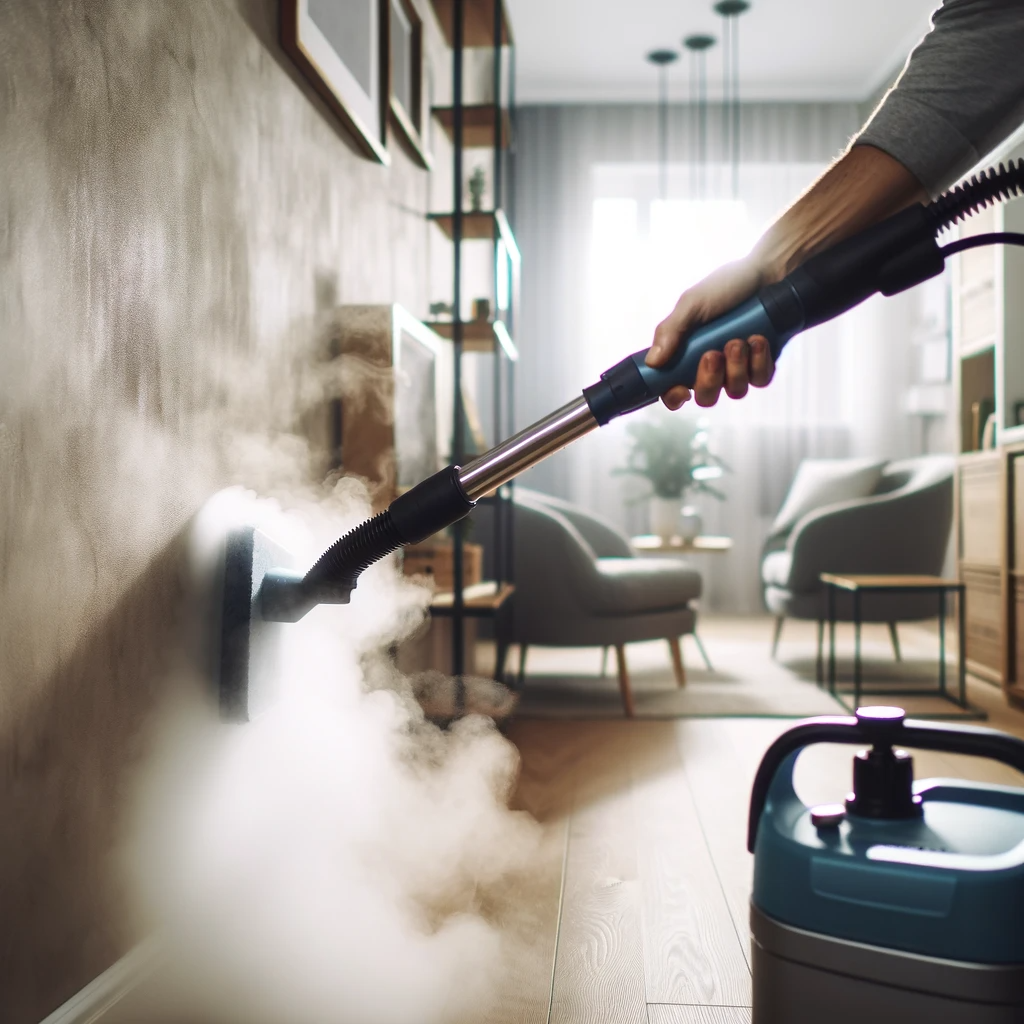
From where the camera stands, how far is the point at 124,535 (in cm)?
95

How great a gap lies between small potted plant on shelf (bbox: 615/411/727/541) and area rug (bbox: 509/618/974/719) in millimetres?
493

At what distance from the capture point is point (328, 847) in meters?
1.38

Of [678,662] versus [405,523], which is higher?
[405,523]

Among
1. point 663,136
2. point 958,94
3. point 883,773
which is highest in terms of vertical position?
point 663,136

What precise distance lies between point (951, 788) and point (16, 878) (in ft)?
2.44

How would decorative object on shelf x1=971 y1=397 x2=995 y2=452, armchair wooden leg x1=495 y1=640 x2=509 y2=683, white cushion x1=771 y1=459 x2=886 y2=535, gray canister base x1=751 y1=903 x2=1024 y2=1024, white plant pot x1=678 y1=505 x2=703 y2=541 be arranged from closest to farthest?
gray canister base x1=751 y1=903 x2=1024 y2=1024, armchair wooden leg x1=495 y1=640 x2=509 y2=683, decorative object on shelf x1=971 y1=397 x2=995 y2=452, white plant pot x1=678 y1=505 x2=703 y2=541, white cushion x1=771 y1=459 x2=886 y2=535

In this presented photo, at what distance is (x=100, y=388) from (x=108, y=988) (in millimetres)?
574

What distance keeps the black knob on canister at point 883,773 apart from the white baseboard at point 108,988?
27.9 inches

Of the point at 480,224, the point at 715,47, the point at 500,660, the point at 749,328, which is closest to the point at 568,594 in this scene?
the point at 500,660

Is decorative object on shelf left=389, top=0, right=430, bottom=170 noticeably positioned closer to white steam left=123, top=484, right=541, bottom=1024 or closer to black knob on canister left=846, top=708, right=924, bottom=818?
white steam left=123, top=484, right=541, bottom=1024

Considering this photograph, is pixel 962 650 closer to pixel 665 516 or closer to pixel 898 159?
pixel 665 516

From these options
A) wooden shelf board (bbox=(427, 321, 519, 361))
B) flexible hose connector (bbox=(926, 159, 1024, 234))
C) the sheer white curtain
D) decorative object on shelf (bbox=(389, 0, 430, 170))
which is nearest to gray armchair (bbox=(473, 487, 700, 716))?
wooden shelf board (bbox=(427, 321, 519, 361))

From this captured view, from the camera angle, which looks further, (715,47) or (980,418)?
(715,47)

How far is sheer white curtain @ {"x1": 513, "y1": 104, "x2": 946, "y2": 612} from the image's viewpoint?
509cm
